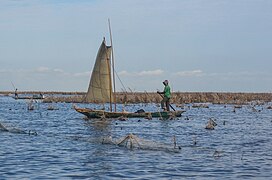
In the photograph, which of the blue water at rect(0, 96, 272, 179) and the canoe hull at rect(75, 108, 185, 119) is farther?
the canoe hull at rect(75, 108, 185, 119)

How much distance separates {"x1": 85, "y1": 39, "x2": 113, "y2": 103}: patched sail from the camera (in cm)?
4034

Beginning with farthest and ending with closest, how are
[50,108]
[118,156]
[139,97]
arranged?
1. [139,97]
2. [50,108]
3. [118,156]

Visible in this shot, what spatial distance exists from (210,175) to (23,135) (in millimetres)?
13502

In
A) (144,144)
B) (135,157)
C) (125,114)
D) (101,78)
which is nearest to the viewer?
(135,157)

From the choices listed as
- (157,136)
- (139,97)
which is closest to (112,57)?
(157,136)

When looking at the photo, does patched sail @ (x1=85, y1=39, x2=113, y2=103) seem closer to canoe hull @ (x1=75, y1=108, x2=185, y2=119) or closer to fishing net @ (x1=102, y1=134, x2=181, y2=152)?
canoe hull @ (x1=75, y1=108, x2=185, y2=119)

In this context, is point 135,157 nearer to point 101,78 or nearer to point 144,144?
point 144,144

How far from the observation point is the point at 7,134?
27.9 m

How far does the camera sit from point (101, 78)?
133 feet

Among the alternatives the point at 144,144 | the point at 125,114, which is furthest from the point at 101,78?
the point at 144,144

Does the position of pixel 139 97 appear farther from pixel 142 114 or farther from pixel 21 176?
pixel 21 176

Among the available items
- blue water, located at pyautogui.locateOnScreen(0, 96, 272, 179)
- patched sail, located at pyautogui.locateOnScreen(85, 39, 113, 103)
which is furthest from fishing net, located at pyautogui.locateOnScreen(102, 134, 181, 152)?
patched sail, located at pyautogui.locateOnScreen(85, 39, 113, 103)

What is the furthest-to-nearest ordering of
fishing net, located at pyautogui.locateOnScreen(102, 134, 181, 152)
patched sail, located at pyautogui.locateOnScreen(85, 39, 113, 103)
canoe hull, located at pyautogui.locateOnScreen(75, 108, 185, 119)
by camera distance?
patched sail, located at pyautogui.locateOnScreen(85, 39, 113, 103), canoe hull, located at pyautogui.locateOnScreen(75, 108, 185, 119), fishing net, located at pyautogui.locateOnScreen(102, 134, 181, 152)

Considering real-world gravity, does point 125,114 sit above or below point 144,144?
above
